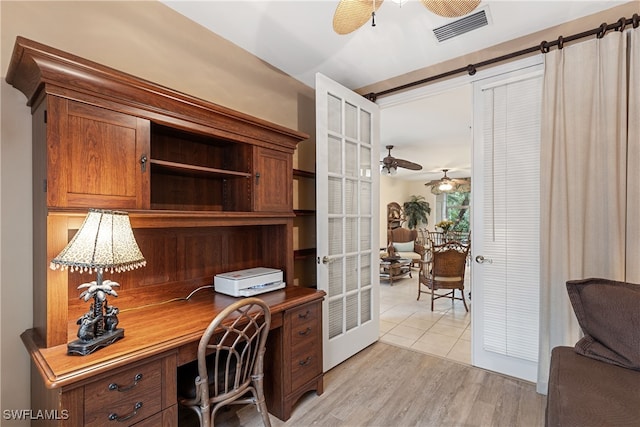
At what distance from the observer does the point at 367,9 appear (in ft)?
5.16

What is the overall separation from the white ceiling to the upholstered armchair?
14.0 feet

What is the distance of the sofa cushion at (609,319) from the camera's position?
147cm

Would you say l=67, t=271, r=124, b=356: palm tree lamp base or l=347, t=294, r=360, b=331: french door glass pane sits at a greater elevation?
l=67, t=271, r=124, b=356: palm tree lamp base

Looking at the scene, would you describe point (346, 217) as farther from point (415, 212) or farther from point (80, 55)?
point (415, 212)

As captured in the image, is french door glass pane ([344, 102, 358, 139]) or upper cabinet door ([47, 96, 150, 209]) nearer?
upper cabinet door ([47, 96, 150, 209])

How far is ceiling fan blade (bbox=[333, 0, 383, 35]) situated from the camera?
60.6 inches

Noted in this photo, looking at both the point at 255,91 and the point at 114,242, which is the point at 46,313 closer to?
the point at 114,242

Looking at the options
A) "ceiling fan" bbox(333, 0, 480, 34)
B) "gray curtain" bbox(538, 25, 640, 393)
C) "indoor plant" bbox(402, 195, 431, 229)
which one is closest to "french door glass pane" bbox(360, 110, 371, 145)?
"ceiling fan" bbox(333, 0, 480, 34)

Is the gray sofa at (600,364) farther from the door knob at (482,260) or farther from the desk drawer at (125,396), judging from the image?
the desk drawer at (125,396)

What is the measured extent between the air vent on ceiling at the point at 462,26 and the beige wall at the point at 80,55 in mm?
1476

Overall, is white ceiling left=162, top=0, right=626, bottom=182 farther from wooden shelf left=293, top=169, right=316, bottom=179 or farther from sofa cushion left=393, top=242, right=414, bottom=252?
sofa cushion left=393, top=242, right=414, bottom=252

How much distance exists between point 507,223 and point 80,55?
2991 millimetres

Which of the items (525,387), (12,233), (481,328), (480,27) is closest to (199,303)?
(12,233)

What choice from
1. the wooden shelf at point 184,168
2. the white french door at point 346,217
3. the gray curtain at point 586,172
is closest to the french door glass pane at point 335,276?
the white french door at point 346,217
